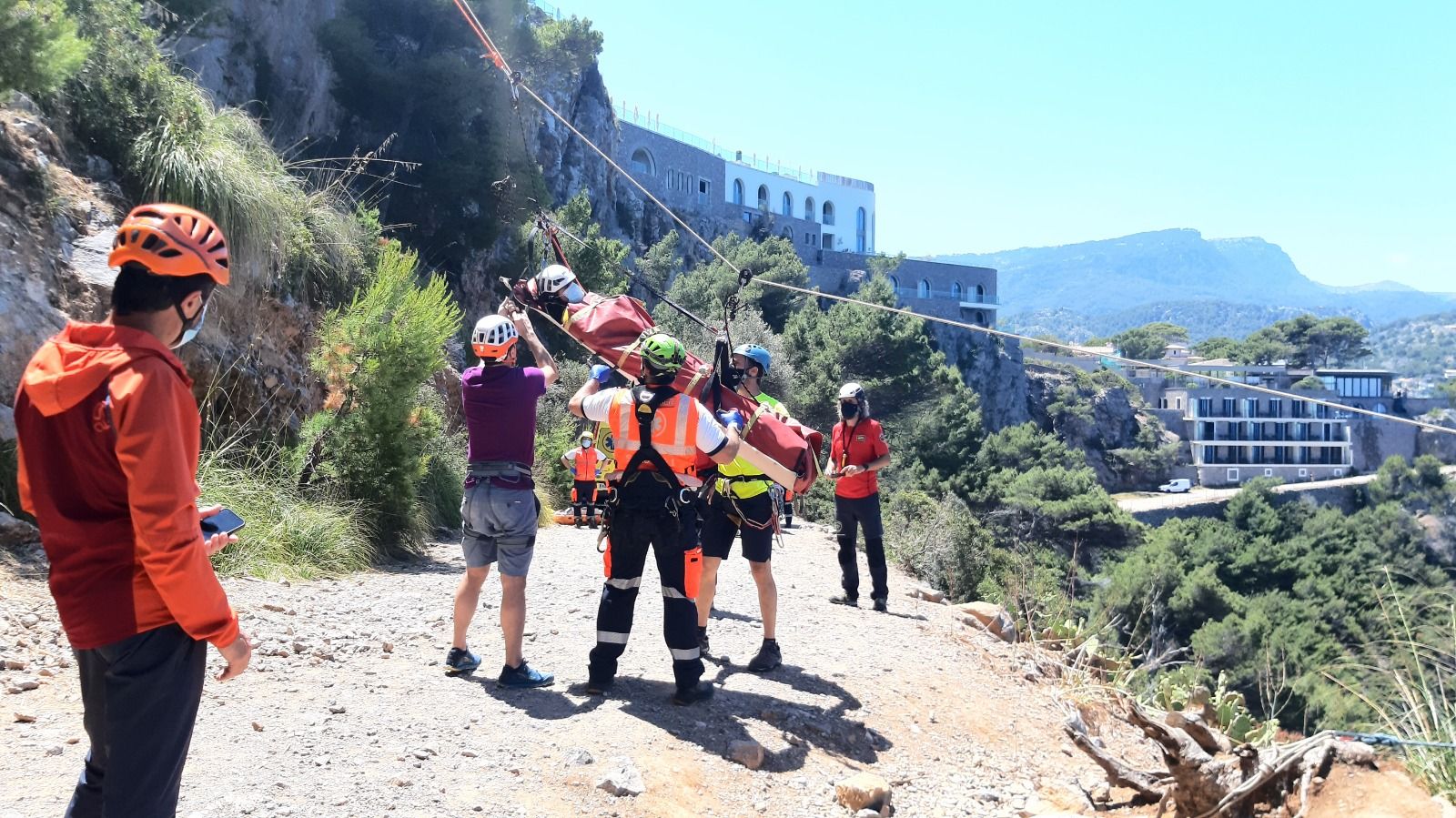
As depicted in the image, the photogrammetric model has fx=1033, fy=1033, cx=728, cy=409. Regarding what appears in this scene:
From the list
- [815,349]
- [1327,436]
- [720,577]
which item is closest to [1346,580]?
[815,349]

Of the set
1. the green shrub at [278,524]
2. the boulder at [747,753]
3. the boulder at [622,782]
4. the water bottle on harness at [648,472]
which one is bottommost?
the boulder at [747,753]

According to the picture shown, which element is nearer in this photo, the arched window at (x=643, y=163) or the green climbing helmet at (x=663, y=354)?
the green climbing helmet at (x=663, y=354)

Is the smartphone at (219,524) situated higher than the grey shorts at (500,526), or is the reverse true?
the smartphone at (219,524)

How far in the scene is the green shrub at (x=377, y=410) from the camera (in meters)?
9.35

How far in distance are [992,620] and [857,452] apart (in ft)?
7.56

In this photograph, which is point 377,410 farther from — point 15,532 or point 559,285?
point 559,285

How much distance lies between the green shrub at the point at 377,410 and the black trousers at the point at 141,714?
6801mm

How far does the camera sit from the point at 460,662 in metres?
5.76

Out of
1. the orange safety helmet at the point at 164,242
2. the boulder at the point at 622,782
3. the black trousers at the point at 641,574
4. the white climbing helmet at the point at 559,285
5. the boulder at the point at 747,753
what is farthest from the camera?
the white climbing helmet at the point at 559,285

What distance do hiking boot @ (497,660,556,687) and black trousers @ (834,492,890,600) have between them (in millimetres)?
3641

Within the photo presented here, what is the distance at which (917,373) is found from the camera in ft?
104

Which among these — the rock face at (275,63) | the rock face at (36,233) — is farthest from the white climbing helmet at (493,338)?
the rock face at (275,63)

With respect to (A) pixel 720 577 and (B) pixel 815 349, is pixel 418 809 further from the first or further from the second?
(B) pixel 815 349

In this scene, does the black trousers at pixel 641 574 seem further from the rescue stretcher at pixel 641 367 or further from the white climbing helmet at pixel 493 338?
the white climbing helmet at pixel 493 338
